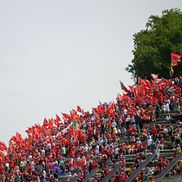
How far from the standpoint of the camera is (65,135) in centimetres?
5850

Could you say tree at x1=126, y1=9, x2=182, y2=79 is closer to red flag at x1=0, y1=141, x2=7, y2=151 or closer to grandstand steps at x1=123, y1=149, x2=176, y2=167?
red flag at x1=0, y1=141, x2=7, y2=151

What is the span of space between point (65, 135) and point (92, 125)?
4.99 meters

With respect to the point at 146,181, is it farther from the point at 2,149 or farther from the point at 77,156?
the point at 2,149

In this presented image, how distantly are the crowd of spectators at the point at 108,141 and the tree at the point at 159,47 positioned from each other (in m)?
19.4

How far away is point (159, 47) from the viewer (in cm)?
A: 8088

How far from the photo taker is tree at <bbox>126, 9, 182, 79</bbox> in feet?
261

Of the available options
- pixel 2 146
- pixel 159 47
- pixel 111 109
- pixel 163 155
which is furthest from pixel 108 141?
pixel 159 47

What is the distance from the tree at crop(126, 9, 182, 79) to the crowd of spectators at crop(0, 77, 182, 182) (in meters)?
19.4

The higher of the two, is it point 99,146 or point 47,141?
point 47,141

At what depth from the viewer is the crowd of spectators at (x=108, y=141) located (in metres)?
43.4

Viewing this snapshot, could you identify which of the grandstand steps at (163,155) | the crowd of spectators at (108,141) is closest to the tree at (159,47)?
the crowd of spectators at (108,141)

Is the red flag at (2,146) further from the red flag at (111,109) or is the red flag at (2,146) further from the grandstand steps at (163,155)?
the grandstand steps at (163,155)

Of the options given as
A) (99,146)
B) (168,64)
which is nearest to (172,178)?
(99,146)

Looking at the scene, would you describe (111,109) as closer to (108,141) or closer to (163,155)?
(108,141)
